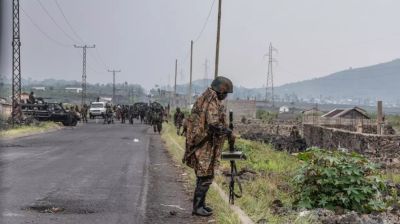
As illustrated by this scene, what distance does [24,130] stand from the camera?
3575 centimetres

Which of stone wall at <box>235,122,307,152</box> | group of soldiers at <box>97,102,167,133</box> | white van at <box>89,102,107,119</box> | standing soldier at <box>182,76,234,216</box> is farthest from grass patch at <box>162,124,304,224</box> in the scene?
white van at <box>89,102,107,119</box>

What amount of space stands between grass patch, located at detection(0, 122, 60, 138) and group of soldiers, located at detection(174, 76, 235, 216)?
927 inches

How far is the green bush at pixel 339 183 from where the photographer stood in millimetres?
9797

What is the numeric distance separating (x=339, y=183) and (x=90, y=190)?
450 cm

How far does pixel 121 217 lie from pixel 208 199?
7.26 feet

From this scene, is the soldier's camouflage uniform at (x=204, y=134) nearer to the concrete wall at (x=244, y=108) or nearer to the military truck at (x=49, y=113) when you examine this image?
the military truck at (x=49, y=113)

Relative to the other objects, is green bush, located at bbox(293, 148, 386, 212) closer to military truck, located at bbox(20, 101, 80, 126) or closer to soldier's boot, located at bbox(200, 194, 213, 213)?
soldier's boot, located at bbox(200, 194, 213, 213)

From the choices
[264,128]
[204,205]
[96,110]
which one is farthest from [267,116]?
[204,205]

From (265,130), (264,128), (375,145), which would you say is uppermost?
(375,145)

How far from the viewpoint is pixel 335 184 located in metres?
9.77

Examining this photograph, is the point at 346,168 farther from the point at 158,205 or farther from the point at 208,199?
the point at 158,205

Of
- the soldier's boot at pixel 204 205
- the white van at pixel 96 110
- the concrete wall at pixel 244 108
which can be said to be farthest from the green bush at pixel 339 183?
the concrete wall at pixel 244 108

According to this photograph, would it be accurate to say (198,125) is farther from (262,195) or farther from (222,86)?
(262,195)

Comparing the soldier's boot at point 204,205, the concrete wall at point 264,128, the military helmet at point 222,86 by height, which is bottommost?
the concrete wall at point 264,128
